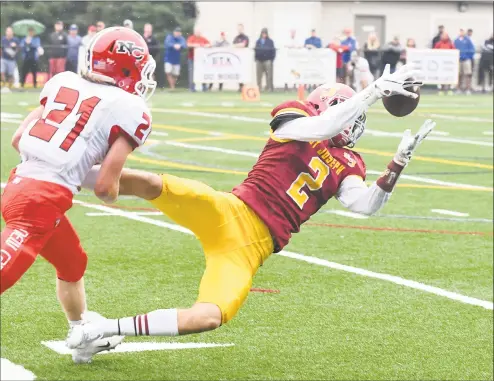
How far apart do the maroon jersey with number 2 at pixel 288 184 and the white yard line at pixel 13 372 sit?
1337 millimetres

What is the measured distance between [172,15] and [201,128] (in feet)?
49.5

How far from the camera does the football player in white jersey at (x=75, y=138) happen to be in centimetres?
462

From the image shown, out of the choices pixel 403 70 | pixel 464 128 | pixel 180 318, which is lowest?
pixel 464 128

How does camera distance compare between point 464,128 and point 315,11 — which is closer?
point 464,128

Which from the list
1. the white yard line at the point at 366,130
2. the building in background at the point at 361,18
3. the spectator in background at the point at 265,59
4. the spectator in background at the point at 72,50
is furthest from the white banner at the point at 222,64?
the building in background at the point at 361,18

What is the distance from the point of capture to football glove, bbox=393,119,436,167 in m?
5.21

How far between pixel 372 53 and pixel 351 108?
23221mm

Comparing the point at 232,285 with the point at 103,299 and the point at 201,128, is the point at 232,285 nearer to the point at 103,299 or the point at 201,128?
the point at 103,299

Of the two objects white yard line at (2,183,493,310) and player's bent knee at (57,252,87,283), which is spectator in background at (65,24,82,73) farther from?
player's bent knee at (57,252,87,283)

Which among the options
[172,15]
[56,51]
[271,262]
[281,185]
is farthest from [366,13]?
[281,185]

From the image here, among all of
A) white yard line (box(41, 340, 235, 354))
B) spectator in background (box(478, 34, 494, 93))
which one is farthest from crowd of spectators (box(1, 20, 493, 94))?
white yard line (box(41, 340, 235, 354))

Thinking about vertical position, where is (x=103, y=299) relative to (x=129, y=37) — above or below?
below

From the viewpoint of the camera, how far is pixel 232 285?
16.7 feet

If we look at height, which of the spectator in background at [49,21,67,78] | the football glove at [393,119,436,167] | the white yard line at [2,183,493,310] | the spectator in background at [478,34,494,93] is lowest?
the spectator in background at [478,34,494,93]
